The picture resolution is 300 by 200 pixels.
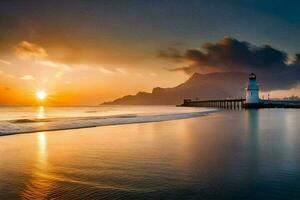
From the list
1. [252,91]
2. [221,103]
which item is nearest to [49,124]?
[252,91]

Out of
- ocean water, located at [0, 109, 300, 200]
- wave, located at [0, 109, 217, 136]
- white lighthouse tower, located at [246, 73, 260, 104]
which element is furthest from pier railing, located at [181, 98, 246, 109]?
ocean water, located at [0, 109, 300, 200]

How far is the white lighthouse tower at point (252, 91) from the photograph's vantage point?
91312mm

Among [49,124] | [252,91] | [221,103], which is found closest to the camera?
[49,124]

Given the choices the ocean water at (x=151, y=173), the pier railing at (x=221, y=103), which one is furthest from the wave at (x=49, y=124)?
the pier railing at (x=221, y=103)

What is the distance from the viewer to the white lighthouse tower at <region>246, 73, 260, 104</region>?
9131 cm

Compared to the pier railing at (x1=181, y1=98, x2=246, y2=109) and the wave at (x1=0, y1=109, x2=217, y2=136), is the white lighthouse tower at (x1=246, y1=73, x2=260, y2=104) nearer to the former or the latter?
the pier railing at (x1=181, y1=98, x2=246, y2=109)

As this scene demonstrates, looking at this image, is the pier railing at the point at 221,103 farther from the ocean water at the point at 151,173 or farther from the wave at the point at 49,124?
the ocean water at the point at 151,173

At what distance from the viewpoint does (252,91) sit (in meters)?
91.6

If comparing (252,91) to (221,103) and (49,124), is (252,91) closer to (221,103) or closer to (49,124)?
(221,103)

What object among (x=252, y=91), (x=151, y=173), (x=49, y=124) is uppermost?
(x=252, y=91)

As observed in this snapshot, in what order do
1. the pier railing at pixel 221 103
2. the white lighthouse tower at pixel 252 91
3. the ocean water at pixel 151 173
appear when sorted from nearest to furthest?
the ocean water at pixel 151 173 → the white lighthouse tower at pixel 252 91 → the pier railing at pixel 221 103

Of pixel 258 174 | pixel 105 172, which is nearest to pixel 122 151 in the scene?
pixel 105 172

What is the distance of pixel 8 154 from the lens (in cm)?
1257

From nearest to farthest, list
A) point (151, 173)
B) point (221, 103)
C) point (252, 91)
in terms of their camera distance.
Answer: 1. point (151, 173)
2. point (252, 91)
3. point (221, 103)
